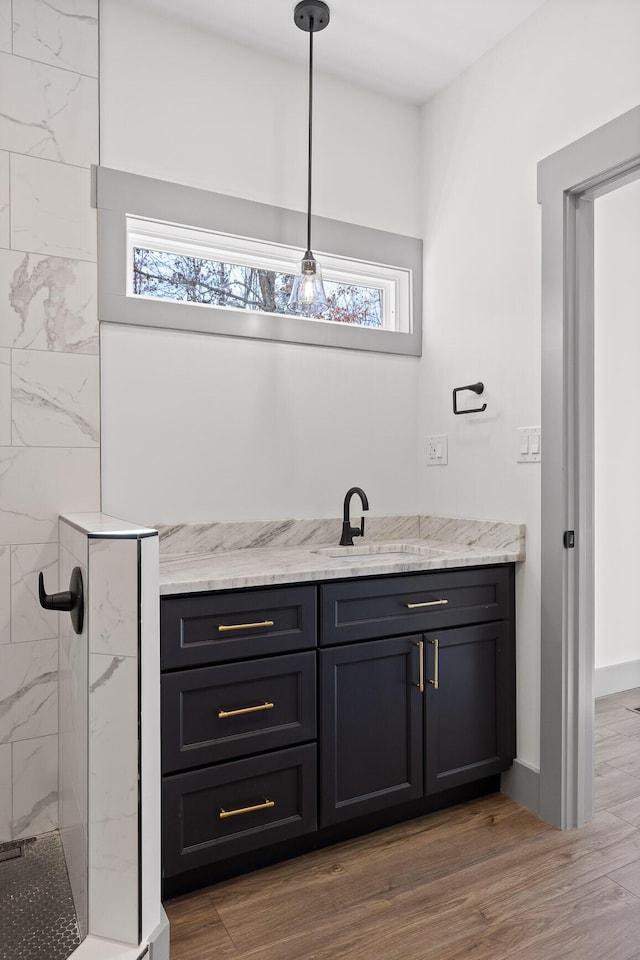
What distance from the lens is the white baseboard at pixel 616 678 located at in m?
3.20

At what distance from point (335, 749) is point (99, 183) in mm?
1979

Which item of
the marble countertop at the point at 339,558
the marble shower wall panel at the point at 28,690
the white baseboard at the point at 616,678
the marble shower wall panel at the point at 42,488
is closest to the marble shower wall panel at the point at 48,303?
the marble shower wall panel at the point at 42,488

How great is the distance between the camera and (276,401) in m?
2.44

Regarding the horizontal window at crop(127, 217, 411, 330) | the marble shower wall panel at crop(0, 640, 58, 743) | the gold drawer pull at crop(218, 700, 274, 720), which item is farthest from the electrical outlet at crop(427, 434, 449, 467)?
the marble shower wall panel at crop(0, 640, 58, 743)

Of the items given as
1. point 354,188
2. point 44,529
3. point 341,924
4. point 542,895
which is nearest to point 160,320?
point 44,529

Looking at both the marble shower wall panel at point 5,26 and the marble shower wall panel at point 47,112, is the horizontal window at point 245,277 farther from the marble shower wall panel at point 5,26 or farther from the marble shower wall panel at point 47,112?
the marble shower wall panel at point 5,26

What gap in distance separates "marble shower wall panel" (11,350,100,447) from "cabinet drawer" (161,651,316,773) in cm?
89

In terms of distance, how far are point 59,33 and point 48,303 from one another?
0.89m

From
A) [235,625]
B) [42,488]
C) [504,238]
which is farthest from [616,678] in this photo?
[42,488]

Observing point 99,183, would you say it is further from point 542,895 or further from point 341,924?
point 542,895

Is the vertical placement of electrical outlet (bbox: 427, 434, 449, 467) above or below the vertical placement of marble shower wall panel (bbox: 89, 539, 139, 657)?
above

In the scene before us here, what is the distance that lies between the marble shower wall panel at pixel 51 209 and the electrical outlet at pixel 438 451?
1498 millimetres

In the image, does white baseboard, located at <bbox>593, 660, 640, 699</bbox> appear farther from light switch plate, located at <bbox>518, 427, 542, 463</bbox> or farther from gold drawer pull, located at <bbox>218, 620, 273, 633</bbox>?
gold drawer pull, located at <bbox>218, 620, 273, 633</bbox>

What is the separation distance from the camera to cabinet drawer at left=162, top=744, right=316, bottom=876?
1.64 m
